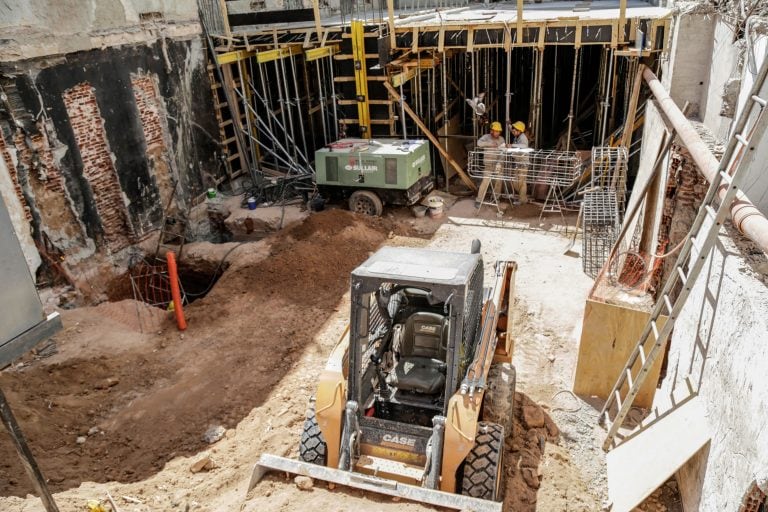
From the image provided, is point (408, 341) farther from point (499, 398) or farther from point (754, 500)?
point (754, 500)

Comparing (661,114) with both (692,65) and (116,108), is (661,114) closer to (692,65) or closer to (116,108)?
(692,65)

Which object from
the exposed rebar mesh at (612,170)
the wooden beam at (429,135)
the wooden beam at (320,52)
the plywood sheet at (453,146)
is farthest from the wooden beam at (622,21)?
the wooden beam at (320,52)

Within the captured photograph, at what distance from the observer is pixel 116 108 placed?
11.4 meters

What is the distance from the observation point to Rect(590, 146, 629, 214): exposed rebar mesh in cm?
1150

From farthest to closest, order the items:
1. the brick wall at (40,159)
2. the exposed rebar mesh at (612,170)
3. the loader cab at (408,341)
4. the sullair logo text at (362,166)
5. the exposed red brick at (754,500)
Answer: the sullair logo text at (362,166) → the exposed rebar mesh at (612,170) → the brick wall at (40,159) → the loader cab at (408,341) → the exposed red brick at (754,500)

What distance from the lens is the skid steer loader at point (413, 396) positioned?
4762 mm

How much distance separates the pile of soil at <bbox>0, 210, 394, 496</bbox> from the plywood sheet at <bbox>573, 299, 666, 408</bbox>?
13.2 feet

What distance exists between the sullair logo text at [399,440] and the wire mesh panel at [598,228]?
20.4 feet

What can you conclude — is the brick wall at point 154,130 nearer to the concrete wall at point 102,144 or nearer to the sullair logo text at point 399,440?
the concrete wall at point 102,144

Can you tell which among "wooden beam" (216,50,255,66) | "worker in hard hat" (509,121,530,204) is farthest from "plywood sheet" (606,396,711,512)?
"wooden beam" (216,50,255,66)

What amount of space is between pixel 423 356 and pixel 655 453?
2220 mm

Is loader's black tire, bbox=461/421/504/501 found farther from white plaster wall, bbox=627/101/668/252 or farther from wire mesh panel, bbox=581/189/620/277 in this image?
wire mesh panel, bbox=581/189/620/277

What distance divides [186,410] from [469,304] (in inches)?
165

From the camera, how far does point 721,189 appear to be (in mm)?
4582
